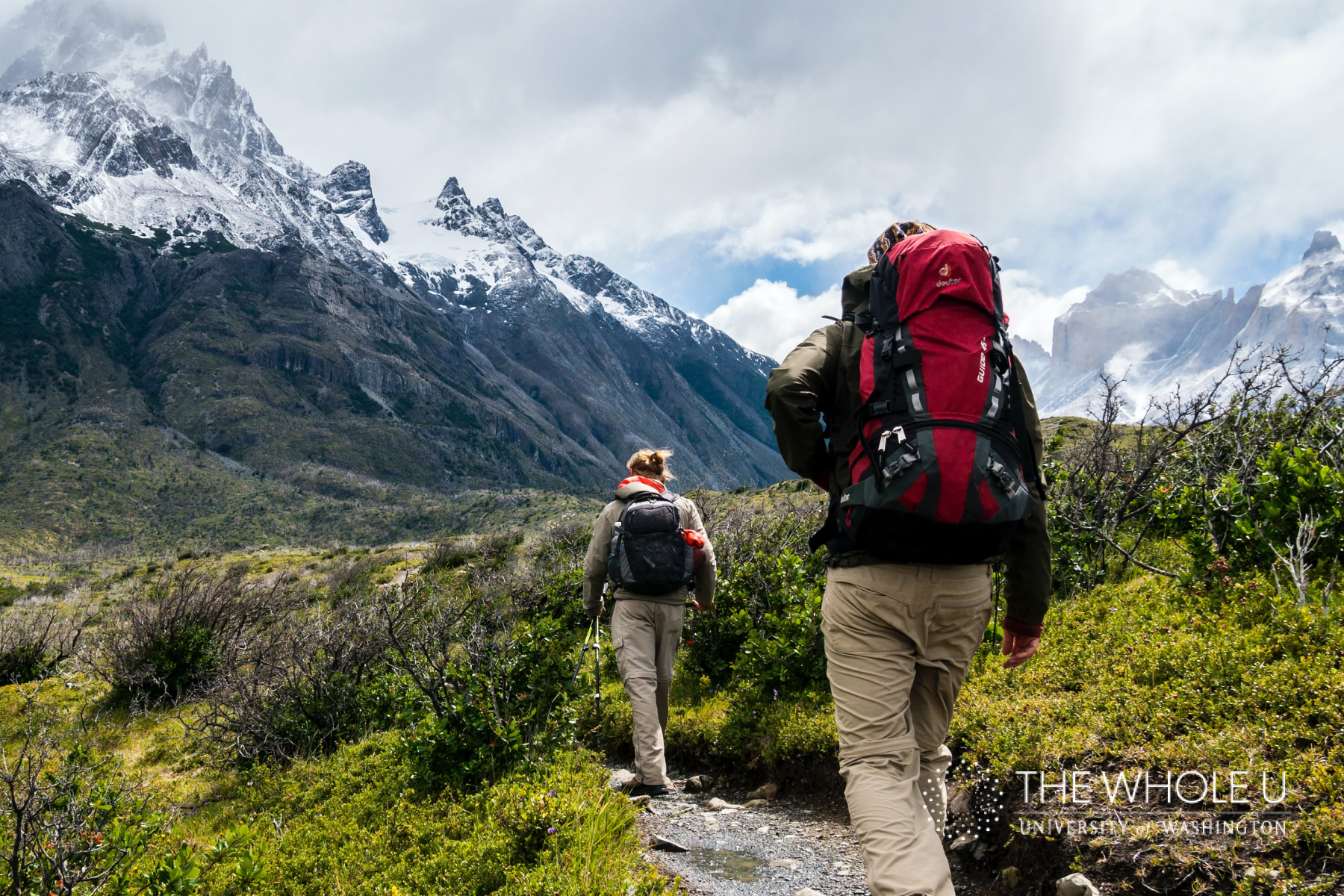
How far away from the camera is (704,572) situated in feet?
15.6

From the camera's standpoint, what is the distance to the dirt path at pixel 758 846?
3115 millimetres

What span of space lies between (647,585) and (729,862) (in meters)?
1.62

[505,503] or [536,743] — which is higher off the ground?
[505,503]

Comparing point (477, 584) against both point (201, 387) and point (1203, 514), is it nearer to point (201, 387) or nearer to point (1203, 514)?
point (1203, 514)

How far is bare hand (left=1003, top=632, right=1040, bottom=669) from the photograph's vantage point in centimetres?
252

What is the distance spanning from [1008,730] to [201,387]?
462 feet

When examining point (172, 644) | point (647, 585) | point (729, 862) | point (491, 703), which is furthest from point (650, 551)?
point (172, 644)

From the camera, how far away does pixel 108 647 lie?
8492mm

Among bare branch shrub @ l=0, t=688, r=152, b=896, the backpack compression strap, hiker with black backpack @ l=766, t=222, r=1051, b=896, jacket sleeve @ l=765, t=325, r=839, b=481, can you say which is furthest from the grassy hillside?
the backpack compression strap

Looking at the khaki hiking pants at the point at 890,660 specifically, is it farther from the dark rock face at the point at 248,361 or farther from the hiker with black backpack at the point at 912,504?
the dark rock face at the point at 248,361

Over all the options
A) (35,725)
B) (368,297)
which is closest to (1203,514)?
(35,725)

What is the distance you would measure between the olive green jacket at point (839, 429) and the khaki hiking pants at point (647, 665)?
231cm

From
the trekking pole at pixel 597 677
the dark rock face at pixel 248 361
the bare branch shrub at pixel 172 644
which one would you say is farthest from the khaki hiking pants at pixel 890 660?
the dark rock face at pixel 248 361

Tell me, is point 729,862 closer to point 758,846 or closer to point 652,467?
point 758,846
